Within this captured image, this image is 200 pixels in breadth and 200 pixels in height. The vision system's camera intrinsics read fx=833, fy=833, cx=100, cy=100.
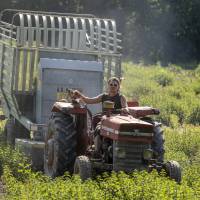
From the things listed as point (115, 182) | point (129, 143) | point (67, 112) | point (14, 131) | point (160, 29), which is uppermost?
point (160, 29)

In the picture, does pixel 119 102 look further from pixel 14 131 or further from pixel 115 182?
pixel 14 131

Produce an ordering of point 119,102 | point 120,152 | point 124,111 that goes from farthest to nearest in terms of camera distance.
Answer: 1. point 119,102
2. point 124,111
3. point 120,152

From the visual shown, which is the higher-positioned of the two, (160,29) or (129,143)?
(160,29)

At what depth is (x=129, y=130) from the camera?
10977 millimetres

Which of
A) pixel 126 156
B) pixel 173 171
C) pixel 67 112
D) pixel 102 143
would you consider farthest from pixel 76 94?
pixel 173 171

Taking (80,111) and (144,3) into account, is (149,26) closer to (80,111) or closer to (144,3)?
(144,3)

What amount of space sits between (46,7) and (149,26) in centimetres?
1575

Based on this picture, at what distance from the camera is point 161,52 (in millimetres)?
67188

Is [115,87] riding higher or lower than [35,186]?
higher

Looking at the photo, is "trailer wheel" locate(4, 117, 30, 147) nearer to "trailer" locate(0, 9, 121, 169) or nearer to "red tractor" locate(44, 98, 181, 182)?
"trailer" locate(0, 9, 121, 169)

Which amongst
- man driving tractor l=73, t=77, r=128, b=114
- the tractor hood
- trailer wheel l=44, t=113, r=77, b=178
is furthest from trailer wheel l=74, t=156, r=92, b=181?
man driving tractor l=73, t=77, r=128, b=114

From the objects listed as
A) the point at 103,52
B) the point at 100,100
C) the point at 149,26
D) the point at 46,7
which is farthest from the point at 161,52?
the point at 100,100

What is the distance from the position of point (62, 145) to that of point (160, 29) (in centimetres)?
5534

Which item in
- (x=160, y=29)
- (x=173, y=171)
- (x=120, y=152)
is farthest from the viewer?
(x=160, y=29)
